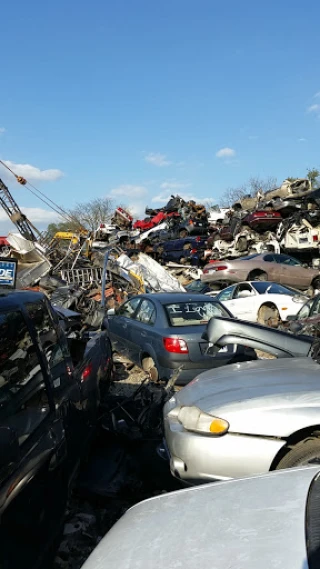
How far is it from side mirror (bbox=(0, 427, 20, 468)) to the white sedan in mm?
9422

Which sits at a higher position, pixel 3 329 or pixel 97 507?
pixel 3 329

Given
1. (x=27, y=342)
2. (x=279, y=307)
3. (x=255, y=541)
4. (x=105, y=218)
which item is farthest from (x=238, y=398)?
(x=105, y=218)

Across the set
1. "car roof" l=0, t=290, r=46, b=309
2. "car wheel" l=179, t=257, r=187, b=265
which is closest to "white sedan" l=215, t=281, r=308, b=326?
"car roof" l=0, t=290, r=46, b=309

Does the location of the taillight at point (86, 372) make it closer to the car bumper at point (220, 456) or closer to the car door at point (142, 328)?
the car bumper at point (220, 456)

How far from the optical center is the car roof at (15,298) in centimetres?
265

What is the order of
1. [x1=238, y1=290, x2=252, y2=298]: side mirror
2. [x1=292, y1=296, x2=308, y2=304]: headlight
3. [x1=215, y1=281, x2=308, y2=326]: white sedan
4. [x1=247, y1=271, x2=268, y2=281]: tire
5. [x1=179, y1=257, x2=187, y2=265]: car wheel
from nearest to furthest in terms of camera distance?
[x1=292, y1=296, x2=308, y2=304]: headlight → [x1=215, y1=281, x2=308, y2=326]: white sedan → [x1=238, y1=290, x2=252, y2=298]: side mirror → [x1=247, y1=271, x2=268, y2=281]: tire → [x1=179, y1=257, x2=187, y2=265]: car wheel

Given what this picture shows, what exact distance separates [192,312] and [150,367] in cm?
111

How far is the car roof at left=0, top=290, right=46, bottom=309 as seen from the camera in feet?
8.68

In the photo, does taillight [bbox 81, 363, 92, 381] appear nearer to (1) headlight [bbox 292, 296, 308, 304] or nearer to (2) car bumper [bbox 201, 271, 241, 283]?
(1) headlight [bbox 292, 296, 308, 304]

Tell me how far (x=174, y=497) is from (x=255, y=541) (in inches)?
24.3

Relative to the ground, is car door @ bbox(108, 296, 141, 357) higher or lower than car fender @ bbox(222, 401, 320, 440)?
lower

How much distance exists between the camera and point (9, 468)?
6.88 ft

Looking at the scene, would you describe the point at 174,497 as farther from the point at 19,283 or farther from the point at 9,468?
the point at 19,283

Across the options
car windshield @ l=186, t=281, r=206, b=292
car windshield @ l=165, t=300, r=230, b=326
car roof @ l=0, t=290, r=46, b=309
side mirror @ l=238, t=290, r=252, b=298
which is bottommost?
car windshield @ l=186, t=281, r=206, b=292
